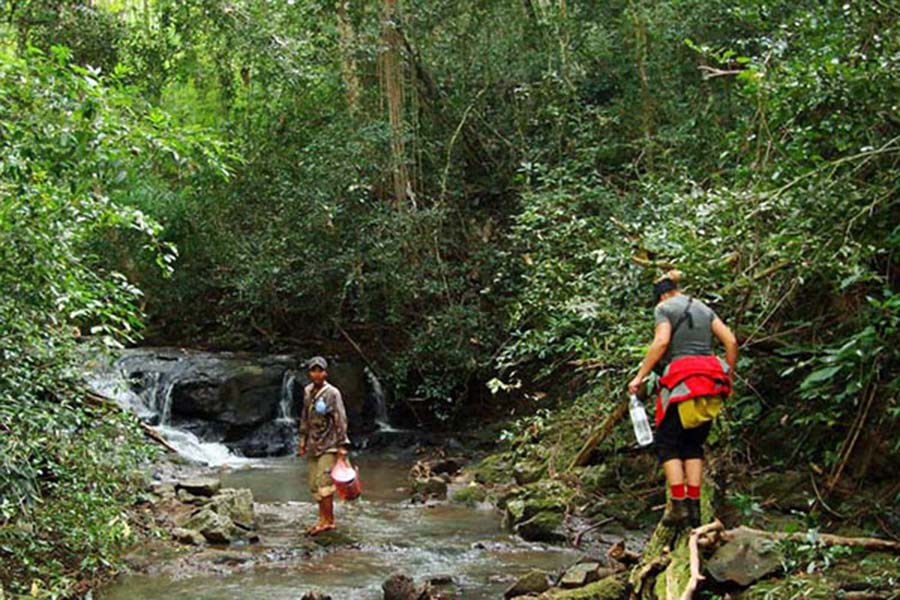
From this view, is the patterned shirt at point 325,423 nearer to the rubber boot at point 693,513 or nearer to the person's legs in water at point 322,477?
the person's legs in water at point 322,477

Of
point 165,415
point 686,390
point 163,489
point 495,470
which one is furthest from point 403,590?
point 165,415

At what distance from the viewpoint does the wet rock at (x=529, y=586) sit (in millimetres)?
6195

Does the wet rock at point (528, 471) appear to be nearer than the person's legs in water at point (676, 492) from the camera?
No

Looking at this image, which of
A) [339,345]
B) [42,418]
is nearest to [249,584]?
[42,418]

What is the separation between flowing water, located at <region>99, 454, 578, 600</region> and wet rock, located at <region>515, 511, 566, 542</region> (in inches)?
5.4

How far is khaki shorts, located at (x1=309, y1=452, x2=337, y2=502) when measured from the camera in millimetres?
8367

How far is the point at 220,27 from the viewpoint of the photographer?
556 inches

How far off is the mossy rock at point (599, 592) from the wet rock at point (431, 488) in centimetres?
504

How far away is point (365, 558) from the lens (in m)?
7.81

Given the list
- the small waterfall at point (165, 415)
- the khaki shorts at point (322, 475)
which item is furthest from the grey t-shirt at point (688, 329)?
the small waterfall at point (165, 415)

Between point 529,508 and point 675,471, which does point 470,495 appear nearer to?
point 529,508

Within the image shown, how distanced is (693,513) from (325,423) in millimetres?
3889

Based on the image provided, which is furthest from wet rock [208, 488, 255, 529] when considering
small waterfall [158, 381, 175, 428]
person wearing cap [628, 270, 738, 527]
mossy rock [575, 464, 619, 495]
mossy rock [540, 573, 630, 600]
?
small waterfall [158, 381, 175, 428]

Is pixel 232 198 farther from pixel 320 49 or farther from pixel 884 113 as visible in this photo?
pixel 884 113
